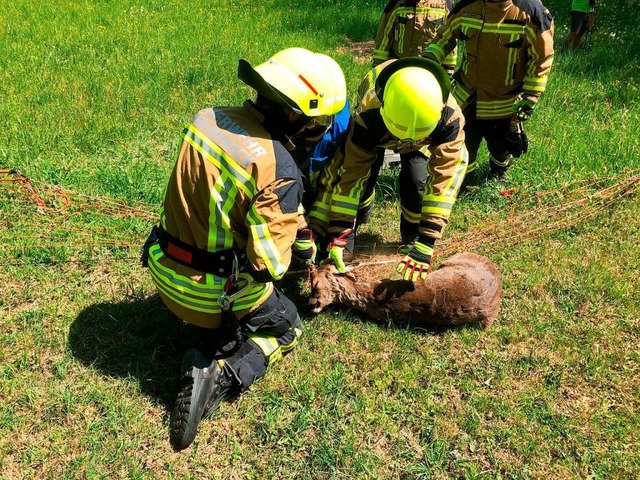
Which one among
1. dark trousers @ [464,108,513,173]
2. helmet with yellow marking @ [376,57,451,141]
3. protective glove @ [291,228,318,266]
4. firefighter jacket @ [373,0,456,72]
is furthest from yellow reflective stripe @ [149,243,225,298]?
firefighter jacket @ [373,0,456,72]

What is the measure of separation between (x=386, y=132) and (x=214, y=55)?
5.21 meters

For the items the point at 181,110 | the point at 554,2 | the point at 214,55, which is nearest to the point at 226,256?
the point at 181,110

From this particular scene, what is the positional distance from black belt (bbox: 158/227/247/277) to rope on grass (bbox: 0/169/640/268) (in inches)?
50.6

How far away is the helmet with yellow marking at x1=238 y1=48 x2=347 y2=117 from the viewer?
100 inches

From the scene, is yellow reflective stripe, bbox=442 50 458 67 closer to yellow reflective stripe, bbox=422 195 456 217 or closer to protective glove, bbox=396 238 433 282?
yellow reflective stripe, bbox=422 195 456 217

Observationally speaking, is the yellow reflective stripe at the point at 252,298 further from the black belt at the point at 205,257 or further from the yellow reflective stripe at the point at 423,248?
the yellow reflective stripe at the point at 423,248

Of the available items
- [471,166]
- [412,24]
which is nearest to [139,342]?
[471,166]

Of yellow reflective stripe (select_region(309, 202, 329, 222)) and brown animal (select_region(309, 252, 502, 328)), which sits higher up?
yellow reflective stripe (select_region(309, 202, 329, 222))

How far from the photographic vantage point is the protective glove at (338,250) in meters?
3.71

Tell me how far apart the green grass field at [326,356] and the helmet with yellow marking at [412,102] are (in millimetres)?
1331

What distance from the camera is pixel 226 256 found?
2.77 metres

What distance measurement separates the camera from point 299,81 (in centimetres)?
262

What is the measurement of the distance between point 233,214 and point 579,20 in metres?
8.70

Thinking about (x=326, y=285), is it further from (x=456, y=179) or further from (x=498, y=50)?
(x=498, y=50)
